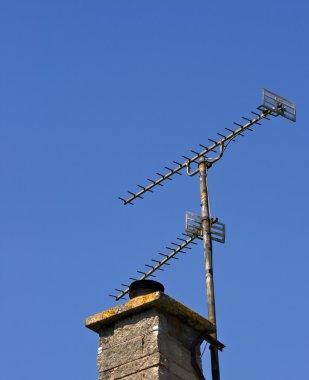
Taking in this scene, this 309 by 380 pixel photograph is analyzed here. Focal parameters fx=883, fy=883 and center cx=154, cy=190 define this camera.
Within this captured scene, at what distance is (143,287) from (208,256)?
7.74ft

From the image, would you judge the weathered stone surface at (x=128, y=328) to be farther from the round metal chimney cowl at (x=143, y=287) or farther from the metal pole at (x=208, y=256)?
the metal pole at (x=208, y=256)

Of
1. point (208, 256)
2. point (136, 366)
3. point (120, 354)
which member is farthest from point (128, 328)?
point (208, 256)

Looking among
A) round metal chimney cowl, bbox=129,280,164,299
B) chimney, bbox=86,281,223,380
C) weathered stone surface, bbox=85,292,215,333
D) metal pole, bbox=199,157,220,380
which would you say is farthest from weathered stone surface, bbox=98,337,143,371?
metal pole, bbox=199,157,220,380

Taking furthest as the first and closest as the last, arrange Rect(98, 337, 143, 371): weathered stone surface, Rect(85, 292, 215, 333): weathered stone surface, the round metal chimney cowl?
the round metal chimney cowl, Rect(85, 292, 215, 333): weathered stone surface, Rect(98, 337, 143, 371): weathered stone surface

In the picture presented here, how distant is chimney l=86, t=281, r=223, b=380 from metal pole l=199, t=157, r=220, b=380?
490 millimetres

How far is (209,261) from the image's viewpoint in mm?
9781

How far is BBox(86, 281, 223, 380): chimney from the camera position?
6.96 metres

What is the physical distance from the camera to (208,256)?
32.4ft

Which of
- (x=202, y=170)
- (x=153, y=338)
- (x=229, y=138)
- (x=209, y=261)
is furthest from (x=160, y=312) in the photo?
(x=229, y=138)

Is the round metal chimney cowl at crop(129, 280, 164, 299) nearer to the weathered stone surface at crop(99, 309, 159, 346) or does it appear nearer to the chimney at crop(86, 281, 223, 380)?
the chimney at crop(86, 281, 223, 380)

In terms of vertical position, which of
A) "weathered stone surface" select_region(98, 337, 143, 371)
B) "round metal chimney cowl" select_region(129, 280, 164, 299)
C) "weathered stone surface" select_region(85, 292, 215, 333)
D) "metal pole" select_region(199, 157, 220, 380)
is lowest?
"weathered stone surface" select_region(98, 337, 143, 371)

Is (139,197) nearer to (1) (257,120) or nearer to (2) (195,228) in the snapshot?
(2) (195,228)

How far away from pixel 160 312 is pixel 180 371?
50 centimetres

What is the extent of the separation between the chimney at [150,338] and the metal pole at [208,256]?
490 millimetres
